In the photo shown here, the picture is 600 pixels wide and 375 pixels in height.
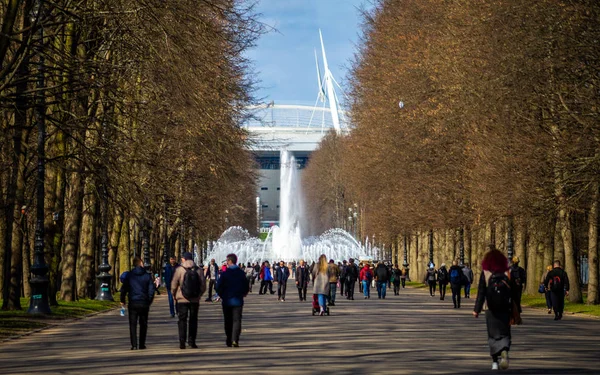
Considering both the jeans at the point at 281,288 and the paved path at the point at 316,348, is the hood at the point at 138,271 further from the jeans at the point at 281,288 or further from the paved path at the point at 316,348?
the jeans at the point at 281,288

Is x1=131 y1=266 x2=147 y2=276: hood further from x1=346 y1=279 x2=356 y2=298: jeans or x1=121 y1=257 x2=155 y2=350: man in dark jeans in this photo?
x1=346 y1=279 x2=356 y2=298: jeans

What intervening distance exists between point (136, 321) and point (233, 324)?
65.9 inches

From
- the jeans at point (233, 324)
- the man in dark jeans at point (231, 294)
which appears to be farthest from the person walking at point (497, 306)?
the man in dark jeans at point (231, 294)

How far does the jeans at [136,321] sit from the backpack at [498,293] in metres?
6.64

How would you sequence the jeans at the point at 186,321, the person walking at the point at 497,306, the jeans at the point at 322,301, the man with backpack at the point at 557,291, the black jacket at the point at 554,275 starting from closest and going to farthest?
the person walking at the point at 497,306, the jeans at the point at 186,321, the man with backpack at the point at 557,291, the black jacket at the point at 554,275, the jeans at the point at 322,301

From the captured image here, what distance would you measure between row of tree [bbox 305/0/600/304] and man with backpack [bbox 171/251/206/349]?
13.2m

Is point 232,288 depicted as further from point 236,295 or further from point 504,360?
point 504,360

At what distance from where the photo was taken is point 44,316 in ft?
107

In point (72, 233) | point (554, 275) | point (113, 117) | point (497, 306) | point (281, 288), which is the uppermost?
point (113, 117)

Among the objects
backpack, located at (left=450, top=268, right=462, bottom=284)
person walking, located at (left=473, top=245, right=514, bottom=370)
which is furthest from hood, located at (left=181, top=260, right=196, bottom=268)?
backpack, located at (left=450, top=268, right=462, bottom=284)

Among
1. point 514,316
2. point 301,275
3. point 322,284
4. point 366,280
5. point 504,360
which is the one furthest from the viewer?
point 366,280

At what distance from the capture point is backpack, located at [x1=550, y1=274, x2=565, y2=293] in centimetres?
3303

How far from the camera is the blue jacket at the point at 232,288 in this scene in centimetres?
2230

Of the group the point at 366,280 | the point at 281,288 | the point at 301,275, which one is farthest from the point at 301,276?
the point at 366,280
